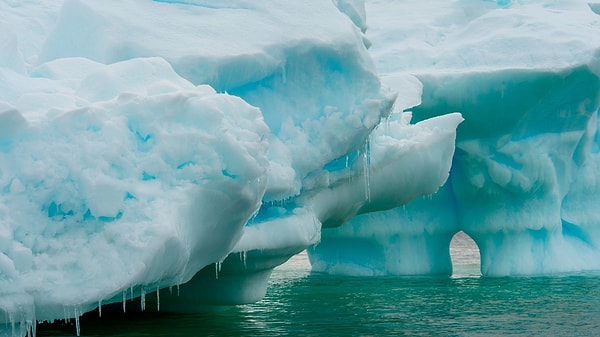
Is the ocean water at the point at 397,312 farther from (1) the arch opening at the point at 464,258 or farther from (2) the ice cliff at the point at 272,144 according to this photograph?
(1) the arch opening at the point at 464,258

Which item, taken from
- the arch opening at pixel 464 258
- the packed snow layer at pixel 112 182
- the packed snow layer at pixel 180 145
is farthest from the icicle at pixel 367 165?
the arch opening at pixel 464 258

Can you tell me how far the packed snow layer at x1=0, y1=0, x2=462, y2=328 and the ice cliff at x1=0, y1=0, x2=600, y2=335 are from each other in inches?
0.5

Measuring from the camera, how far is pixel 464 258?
788 inches

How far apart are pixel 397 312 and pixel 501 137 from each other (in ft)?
14.9

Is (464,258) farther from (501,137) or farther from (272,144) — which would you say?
(272,144)

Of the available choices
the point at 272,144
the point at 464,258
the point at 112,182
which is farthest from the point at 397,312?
the point at 464,258

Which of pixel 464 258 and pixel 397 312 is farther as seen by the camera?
pixel 464 258

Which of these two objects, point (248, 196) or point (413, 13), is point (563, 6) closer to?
point (413, 13)

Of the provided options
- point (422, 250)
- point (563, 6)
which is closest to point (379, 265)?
point (422, 250)

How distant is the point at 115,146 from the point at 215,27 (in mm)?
2586

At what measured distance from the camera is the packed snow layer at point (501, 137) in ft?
40.7

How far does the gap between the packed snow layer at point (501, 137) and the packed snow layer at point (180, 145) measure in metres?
2.96

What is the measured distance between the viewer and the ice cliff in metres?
5.22

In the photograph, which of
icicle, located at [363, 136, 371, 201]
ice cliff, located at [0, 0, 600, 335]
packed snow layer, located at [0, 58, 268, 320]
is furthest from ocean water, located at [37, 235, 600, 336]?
packed snow layer, located at [0, 58, 268, 320]
